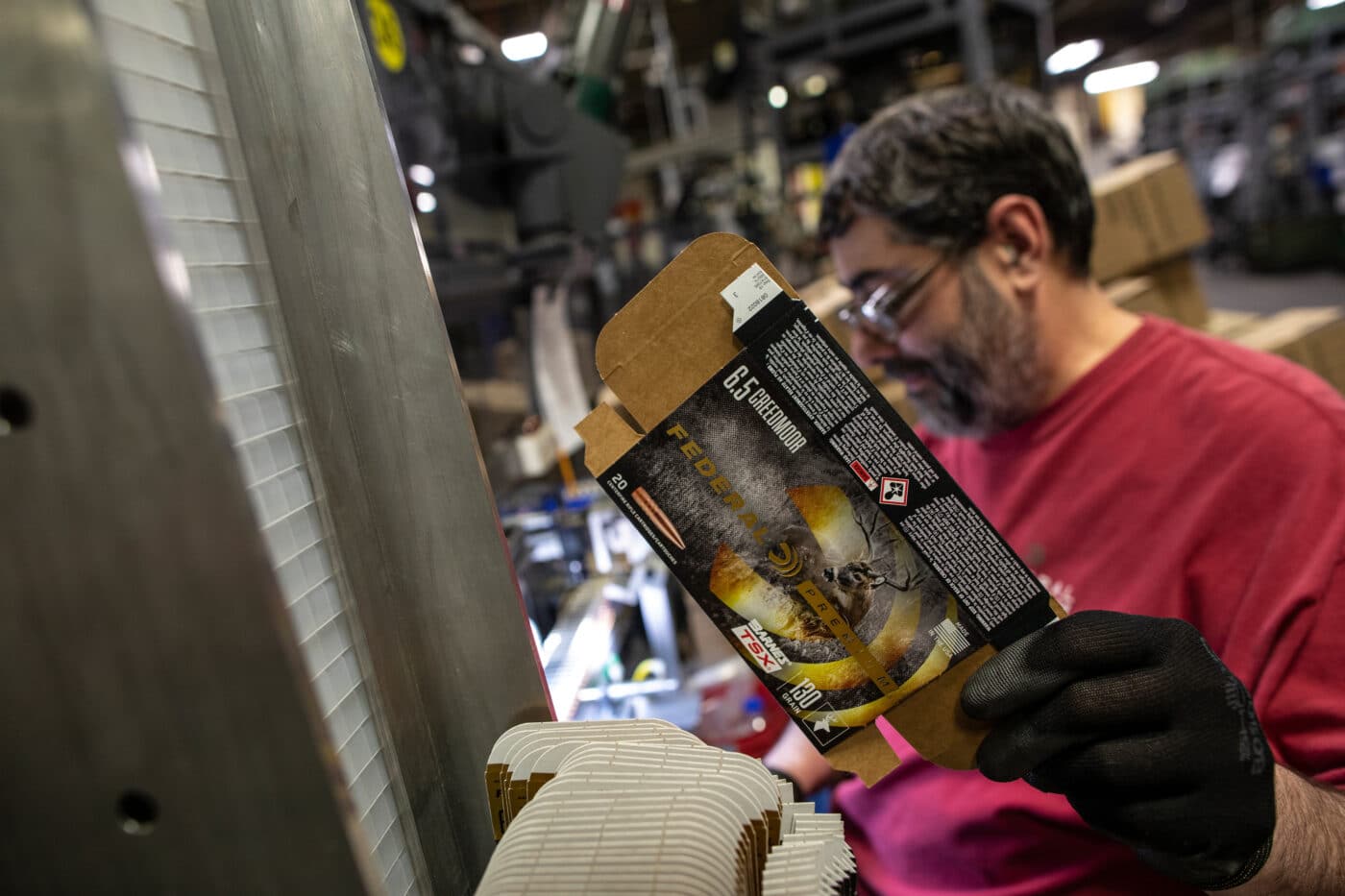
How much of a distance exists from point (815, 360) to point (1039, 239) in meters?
0.89

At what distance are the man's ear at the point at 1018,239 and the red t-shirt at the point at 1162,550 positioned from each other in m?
0.21

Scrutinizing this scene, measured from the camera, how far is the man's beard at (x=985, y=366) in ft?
4.12

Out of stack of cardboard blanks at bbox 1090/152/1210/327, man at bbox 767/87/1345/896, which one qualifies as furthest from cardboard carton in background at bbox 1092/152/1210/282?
man at bbox 767/87/1345/896

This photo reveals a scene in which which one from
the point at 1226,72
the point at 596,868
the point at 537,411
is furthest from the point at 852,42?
the point at 1226,72

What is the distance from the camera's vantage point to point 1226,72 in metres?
11.5

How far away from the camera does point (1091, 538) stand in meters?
1.21

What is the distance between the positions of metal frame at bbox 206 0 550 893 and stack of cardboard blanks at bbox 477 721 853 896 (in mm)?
110

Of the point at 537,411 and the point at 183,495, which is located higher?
the point at 183,495

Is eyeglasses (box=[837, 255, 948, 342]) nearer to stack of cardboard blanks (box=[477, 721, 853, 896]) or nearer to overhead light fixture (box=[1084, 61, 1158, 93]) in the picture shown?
stack of cardboard blanks (box=[477, 721, 853, 896])

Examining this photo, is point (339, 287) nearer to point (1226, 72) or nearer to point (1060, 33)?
point (1226, 72)

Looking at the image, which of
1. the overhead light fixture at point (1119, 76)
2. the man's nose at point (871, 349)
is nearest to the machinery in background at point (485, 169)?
the man's nose at point (871, 349)

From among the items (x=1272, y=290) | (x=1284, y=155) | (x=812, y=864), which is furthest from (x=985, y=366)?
(x=1284, y=155)

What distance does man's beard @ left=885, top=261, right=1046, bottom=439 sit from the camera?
1.26 meters

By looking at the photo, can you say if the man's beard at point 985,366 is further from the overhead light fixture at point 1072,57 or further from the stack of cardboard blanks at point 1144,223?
the overhead light fixture at point 1072,57
